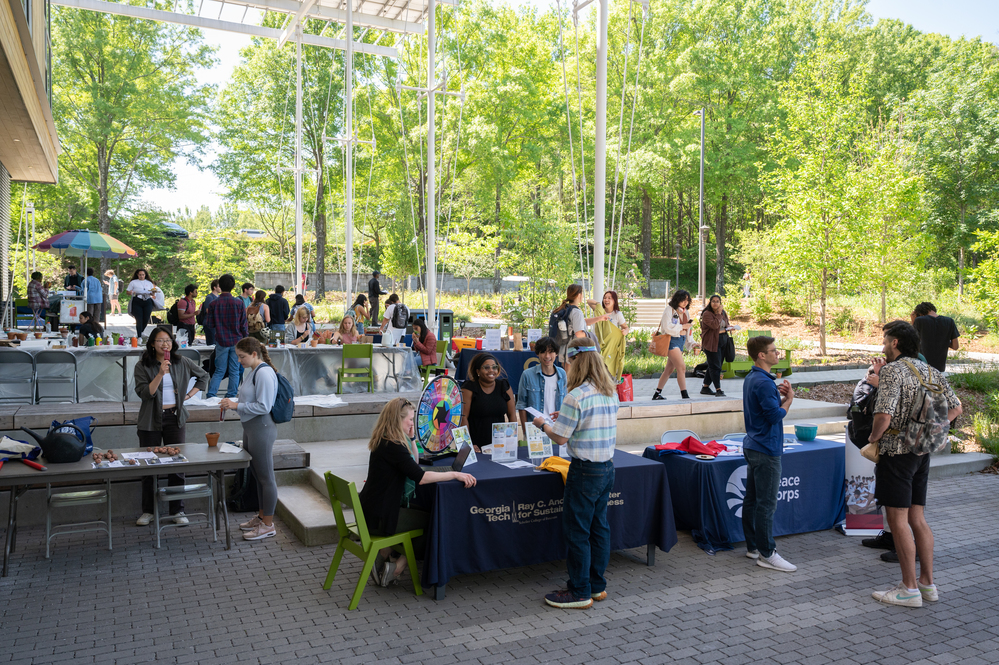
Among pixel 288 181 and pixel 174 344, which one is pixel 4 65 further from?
pixel 288 181

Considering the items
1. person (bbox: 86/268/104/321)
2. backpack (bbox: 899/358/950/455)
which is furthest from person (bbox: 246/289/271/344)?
backpack (bbox: 899/358/950/455)

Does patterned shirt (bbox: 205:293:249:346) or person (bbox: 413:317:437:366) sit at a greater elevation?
patterned shirt (bbox: 205:293:249:346)

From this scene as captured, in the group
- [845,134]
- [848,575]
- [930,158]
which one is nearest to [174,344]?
[848,575]

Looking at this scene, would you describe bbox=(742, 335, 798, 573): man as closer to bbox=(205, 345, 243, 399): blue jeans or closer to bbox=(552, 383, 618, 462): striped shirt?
bbox=(552, 383, 618, 462): striped shirt

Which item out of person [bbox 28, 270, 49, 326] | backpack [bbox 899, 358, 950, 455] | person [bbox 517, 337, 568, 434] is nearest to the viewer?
backpack [bbox 899, 358, 950, 455]

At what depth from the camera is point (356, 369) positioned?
35.8 feet

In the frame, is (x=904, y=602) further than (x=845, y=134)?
No

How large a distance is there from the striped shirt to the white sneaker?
202 cm

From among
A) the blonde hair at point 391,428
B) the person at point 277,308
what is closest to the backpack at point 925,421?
the blonde hair at point 391,428

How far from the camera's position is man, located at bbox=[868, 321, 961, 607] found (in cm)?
488

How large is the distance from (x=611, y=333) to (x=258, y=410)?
5.34 metres

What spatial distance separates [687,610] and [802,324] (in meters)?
23.7

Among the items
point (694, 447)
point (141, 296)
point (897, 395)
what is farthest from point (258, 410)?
point (141, 296)

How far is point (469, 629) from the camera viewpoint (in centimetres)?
452
